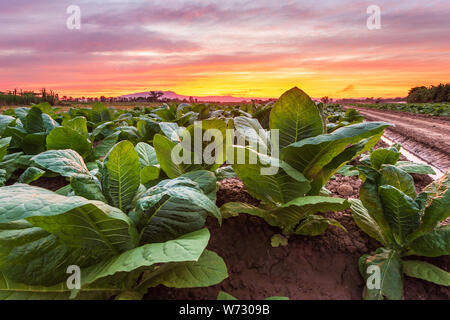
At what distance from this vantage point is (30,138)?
3.34 meters

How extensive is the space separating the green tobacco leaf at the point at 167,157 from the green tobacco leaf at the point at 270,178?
17.4 inches

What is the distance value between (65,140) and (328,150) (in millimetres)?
2287

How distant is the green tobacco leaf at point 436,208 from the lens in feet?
4.86

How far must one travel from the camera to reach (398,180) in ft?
5.37

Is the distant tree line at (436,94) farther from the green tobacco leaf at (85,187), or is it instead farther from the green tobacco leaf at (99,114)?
the green tobacco leaf at (85,187)

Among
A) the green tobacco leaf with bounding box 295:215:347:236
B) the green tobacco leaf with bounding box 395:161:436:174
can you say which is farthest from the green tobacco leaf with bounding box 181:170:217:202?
the green tobacco leaf with bounding box 395:161:436:174

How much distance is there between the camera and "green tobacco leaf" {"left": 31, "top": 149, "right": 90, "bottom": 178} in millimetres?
1247

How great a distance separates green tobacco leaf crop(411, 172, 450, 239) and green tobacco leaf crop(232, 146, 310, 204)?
2.11ft
